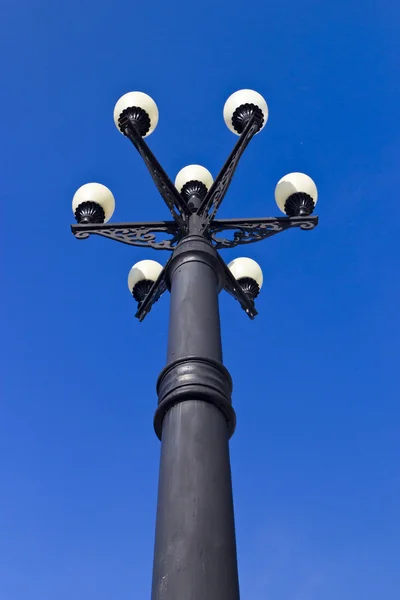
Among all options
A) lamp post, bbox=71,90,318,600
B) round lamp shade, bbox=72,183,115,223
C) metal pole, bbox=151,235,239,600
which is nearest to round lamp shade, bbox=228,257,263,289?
lamp post, bbox=71,90,318,600

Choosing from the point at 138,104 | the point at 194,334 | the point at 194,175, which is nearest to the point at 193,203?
the point at 194,175

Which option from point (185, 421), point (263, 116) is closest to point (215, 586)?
point (185, 421)

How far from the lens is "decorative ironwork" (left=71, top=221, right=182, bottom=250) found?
6055 mm

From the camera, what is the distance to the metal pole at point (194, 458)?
305 centimetres

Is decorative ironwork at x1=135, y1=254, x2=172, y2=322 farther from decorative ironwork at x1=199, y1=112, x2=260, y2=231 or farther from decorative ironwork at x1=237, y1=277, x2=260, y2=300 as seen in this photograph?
decorative ironwork at x1=237, y1=277, x2=260, y2=300

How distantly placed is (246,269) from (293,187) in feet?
3.55

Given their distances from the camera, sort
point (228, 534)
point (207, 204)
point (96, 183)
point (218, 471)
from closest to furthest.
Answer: point (228, 534), point (218, 471), point (207, 204), point (96, 183)

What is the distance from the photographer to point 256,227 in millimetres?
6266

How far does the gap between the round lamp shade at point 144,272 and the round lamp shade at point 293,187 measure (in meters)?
1.41

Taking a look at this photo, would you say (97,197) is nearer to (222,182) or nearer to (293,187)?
(222,182)

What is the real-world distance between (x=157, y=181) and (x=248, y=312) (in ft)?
5.03

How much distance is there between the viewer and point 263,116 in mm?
7137

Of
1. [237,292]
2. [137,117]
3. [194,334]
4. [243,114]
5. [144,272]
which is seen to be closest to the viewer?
[194,334]

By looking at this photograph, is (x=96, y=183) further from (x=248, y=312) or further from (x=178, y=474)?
(x=178, y=474)
